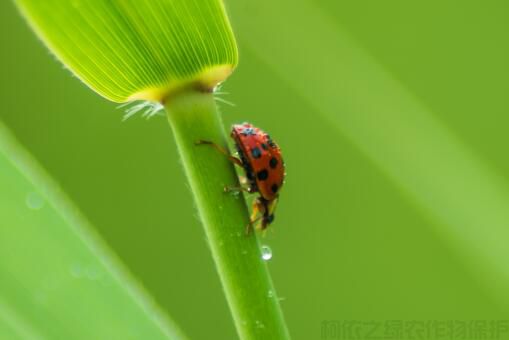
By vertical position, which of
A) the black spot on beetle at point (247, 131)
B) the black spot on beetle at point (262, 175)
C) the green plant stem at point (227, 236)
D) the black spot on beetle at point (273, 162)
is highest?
the black spot on beetle at point (247, 131)

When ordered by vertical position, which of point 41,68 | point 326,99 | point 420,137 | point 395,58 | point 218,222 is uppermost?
point 41,68

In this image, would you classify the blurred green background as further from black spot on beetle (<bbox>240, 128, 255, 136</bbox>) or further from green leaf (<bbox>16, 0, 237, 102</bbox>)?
green leaf (<bbox>16, 0, 237, 102</bbox>)

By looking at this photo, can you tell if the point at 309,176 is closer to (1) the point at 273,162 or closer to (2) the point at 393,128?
(2) the point at 393,128

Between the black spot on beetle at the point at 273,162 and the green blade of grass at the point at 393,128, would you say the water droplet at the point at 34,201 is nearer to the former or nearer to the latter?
the black spot on beetle at the point at 273,162

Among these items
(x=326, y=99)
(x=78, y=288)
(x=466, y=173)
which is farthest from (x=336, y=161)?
(x=78, y=288)

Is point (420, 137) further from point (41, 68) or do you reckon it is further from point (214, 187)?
point (41, 68)

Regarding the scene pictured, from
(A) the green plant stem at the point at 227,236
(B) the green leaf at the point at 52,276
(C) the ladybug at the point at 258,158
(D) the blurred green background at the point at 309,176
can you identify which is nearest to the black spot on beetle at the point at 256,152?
(C) the ladybug at the point at 258,158

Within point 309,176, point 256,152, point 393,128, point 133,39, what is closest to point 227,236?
point 133,39
